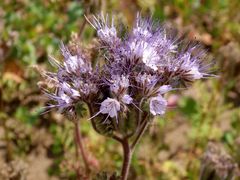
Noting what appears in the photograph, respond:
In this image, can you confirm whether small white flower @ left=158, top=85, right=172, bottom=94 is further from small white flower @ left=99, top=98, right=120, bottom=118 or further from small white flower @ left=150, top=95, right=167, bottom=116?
small white flower @ left=99, top=98, right=120, bottom=118

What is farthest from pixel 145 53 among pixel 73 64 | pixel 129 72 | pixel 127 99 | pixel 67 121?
pixel 67 121

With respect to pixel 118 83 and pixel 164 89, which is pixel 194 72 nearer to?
pixel 164 89

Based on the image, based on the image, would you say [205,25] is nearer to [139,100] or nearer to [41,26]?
[41,26]

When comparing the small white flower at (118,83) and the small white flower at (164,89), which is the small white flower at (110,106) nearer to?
the small white flower at (118,83)

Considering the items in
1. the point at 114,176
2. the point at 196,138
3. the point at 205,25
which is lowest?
the point at 114,176

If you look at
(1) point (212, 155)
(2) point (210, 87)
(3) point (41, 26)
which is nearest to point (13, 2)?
(3) point (41, 26)

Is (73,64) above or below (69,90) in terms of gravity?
above
